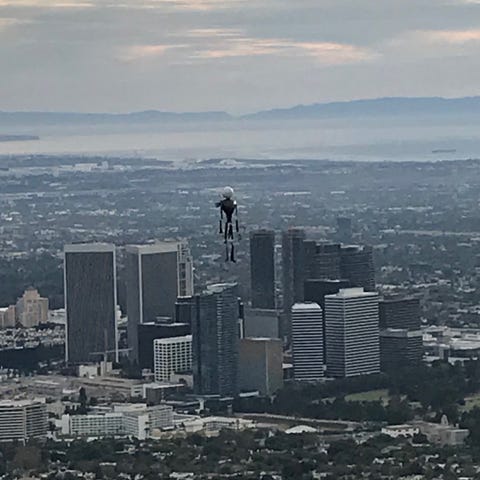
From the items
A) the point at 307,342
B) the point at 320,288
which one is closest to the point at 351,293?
the point at 320,288

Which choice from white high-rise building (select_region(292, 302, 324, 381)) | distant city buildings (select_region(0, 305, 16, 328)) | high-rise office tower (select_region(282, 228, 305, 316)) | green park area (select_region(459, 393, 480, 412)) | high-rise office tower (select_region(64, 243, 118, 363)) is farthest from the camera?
distant city buildings (select_region(0, 305, 16, 328))

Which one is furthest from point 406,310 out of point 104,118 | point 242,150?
point 242,150

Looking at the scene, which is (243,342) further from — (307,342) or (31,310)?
(31,310)

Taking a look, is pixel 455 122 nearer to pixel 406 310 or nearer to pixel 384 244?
pixel 384 244

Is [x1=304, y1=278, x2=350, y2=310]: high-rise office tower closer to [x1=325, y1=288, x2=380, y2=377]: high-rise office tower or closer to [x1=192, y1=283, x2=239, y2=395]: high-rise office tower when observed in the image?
[x1=325, y1=288, x2=380, y2=377]: high-rise office tower

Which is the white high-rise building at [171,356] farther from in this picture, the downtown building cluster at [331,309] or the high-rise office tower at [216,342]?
the downtown building cluster at [331,309]

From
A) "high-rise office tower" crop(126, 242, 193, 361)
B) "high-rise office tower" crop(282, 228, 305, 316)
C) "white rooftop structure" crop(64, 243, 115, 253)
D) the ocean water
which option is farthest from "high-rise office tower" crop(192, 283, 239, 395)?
the ocean water
